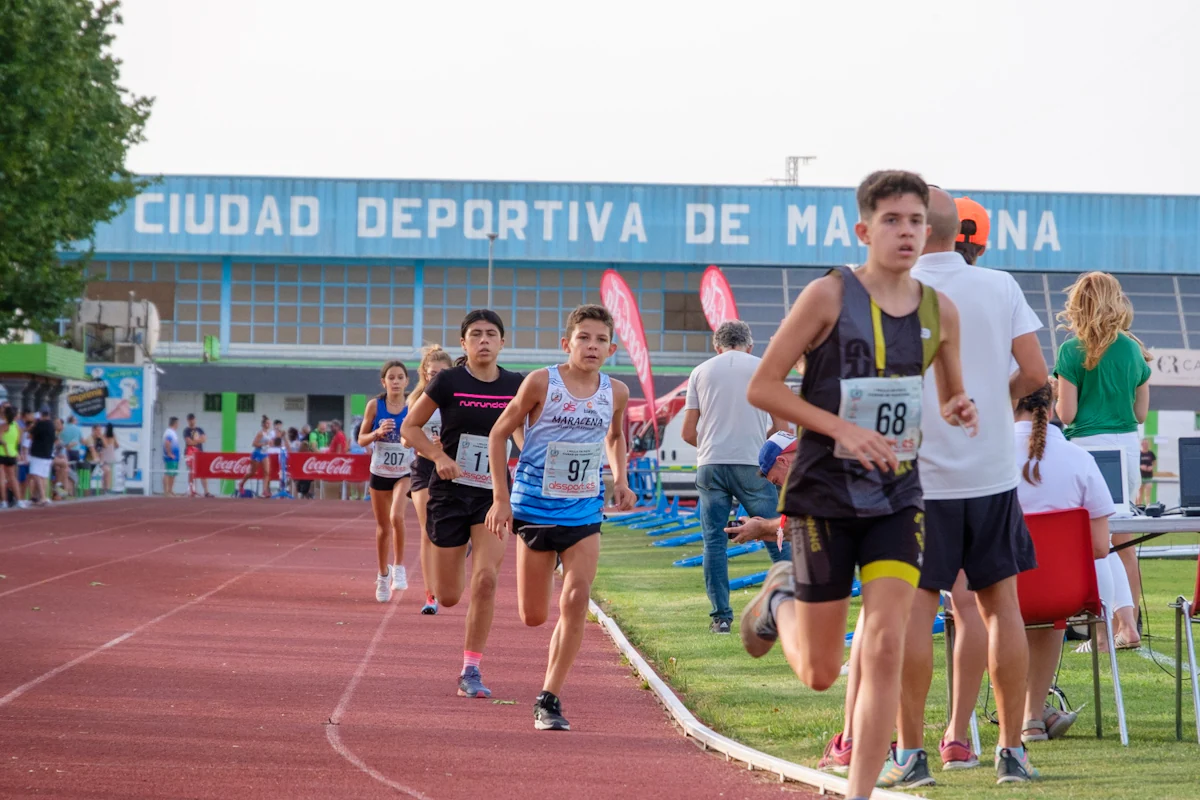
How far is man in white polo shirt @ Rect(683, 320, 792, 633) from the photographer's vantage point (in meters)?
11.3

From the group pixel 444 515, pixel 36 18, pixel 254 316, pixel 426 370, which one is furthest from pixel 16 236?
pixel 254 316

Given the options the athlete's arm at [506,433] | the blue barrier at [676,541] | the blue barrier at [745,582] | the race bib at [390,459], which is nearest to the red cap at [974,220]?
the athlete's arm at [506,433]

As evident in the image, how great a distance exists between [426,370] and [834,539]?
751 centimetres

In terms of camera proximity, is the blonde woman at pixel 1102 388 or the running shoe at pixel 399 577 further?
the running shoe at pixel 399 577

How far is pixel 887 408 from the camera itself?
4914mm

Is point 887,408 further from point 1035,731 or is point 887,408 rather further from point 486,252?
point 486,252

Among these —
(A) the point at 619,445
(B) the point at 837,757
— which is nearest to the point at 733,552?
(A) the point at 619,445

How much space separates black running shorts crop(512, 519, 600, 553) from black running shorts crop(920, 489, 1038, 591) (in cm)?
218

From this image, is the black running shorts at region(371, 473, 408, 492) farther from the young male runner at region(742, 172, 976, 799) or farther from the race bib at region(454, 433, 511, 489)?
the young male runner at region(742, 172, 976, 799)

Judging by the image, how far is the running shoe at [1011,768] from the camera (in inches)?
233

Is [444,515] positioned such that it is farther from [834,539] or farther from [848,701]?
[834,539]

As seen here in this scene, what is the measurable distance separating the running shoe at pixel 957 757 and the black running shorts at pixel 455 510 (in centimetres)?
347

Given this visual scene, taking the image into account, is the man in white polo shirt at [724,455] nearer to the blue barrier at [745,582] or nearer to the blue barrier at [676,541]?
the blue barrier at [745,582]

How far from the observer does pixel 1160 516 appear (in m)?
7.85
